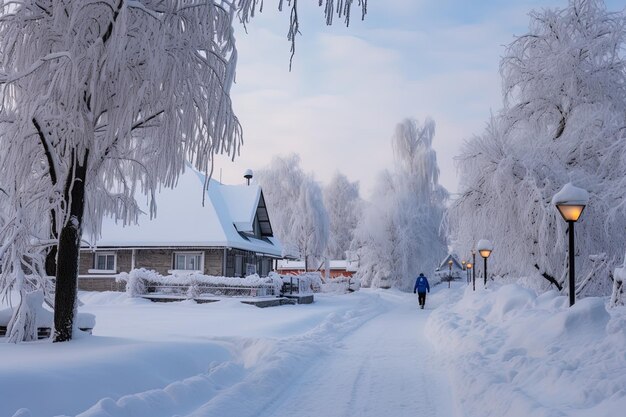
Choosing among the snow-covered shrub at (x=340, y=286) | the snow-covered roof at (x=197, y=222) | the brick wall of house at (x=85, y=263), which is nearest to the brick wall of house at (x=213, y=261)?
the snow-covered roof at (x=197, y=222)

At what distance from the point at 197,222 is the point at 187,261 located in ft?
6.86

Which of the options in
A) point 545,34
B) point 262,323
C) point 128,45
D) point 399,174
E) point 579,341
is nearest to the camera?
point 128,45

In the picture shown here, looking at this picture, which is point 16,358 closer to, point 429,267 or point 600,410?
point 600,410

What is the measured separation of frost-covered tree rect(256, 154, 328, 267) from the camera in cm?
4494

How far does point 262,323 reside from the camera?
1466cm

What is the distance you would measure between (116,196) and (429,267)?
34.5 m

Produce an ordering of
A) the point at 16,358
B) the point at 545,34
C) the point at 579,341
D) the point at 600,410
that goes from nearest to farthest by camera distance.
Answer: the point at 600,410 → the point at 16,358 → the point at 579,341 → the point at 545,34

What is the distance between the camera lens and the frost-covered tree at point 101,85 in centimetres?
699

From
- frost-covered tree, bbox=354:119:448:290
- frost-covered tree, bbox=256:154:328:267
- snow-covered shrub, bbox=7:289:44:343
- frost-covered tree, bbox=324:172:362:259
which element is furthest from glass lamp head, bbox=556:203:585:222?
frost-covered tree, bbox=324:172:362:259

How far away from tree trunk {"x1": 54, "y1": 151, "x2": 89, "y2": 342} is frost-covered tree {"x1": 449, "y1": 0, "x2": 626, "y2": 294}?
40.2 ft

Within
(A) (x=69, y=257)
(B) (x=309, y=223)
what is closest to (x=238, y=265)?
(B) (x=309, y=223)

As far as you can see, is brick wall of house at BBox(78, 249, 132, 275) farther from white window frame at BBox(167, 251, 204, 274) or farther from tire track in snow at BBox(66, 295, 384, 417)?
tire track in snow at BBox(66, 295, 384, 417)

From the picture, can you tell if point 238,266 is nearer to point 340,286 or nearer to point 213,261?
point 213,261

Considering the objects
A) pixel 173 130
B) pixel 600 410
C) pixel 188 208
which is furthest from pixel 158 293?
pixel 600 410
